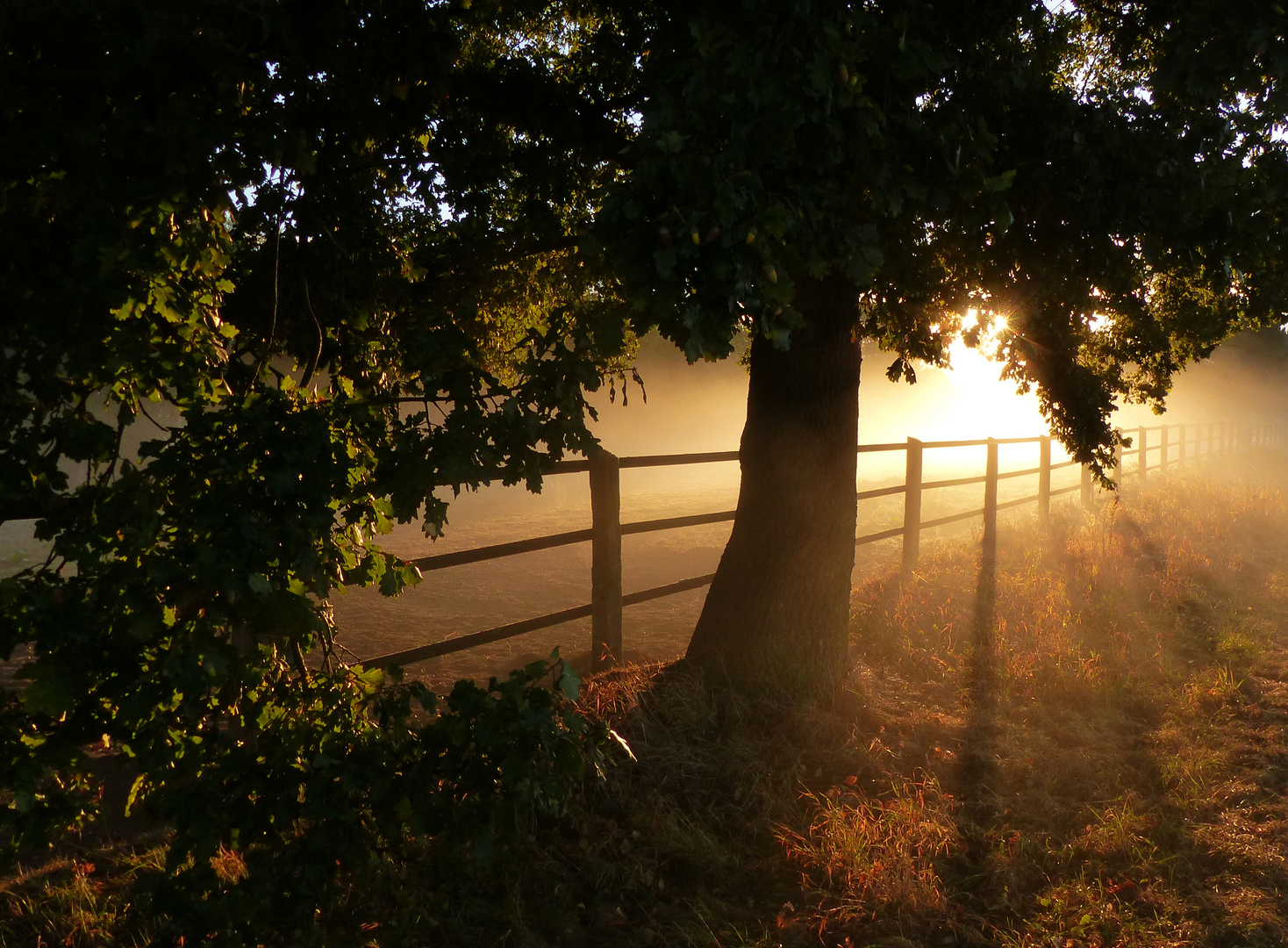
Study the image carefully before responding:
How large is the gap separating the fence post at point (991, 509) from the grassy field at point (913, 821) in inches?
111

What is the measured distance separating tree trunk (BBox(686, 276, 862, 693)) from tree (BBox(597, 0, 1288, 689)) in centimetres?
2

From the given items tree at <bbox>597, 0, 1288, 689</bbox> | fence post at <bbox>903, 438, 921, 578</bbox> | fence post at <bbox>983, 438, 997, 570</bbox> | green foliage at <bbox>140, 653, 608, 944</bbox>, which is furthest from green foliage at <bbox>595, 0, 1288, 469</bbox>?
fence post at <bbox>983, 438, 997, 570</bbox>

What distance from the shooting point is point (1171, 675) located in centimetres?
643

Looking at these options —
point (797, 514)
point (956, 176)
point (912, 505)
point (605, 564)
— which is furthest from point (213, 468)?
point (912, 505)

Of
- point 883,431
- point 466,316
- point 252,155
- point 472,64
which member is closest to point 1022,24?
point 472,64

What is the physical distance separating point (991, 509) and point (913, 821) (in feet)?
24.2

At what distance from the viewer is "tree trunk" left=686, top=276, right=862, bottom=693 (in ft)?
18.6

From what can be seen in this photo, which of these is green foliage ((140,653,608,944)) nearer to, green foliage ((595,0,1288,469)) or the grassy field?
the grassy field

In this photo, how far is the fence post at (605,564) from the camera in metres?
5.87

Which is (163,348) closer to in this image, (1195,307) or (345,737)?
(345,737)

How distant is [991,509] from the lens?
1080cm

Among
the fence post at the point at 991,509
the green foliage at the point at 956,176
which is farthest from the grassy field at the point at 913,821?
the fence post at the point at 991,509

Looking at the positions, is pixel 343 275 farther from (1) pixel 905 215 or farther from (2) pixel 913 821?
(2) pixel 913 821

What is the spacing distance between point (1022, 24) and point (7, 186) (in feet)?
16.2
